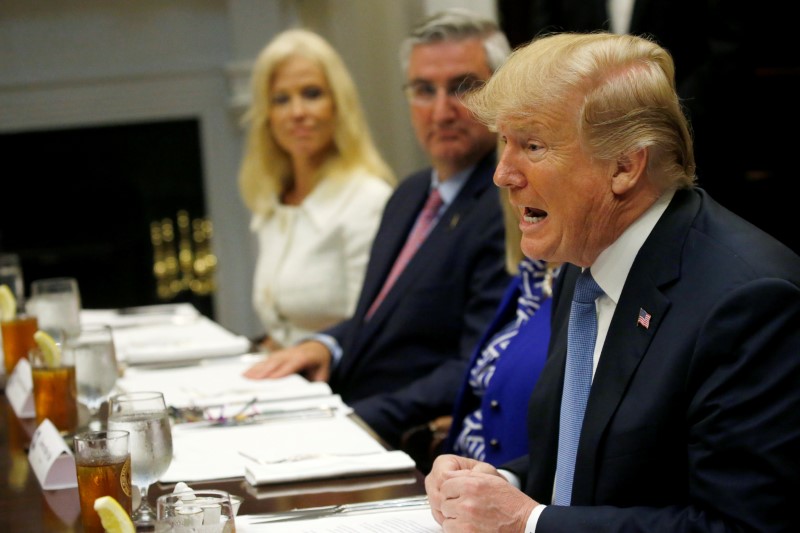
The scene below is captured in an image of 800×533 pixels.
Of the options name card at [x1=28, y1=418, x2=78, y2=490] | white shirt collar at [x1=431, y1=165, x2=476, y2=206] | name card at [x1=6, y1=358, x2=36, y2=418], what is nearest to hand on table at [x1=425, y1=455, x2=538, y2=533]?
name card at [x1=28, y1=418, x2=78, y2=490]

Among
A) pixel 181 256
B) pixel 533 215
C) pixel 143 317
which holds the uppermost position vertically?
pixel 533 215

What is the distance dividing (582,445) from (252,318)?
16.2 feet

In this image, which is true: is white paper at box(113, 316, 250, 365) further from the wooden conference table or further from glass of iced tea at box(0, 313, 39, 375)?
the wooden conference table

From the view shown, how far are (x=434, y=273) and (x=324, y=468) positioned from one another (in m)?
1.02

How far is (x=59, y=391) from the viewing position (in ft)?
6.23

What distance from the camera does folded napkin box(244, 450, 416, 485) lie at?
5.24ft

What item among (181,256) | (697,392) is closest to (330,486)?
(697,392)

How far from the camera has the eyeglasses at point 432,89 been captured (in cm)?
272

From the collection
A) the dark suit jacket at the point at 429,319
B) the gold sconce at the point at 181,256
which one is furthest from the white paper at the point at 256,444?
the gold sconce at the point at 181,256

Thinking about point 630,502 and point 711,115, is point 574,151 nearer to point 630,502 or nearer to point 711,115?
point 630,502

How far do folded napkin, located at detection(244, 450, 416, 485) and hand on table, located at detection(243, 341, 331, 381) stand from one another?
78cm

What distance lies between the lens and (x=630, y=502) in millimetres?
1355

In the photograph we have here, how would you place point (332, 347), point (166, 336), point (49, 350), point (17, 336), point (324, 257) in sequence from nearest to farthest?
point (49, 350), point (17, 336), point (332, 347), point (166, 336), point (324, 257)

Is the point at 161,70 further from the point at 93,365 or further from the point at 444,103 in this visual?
the point at 93,365
